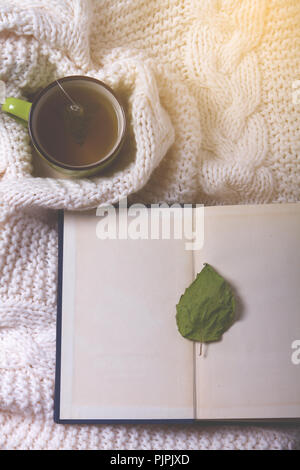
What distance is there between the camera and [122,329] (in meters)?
0.63

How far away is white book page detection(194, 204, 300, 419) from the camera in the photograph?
0.61 meters

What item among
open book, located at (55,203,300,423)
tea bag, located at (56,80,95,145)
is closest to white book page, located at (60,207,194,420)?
open book, located at (55,203,300,423)

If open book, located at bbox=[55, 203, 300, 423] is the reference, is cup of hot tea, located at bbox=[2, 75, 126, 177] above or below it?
above

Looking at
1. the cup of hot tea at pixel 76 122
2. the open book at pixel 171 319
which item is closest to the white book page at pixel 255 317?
the open book at pixel 171 319

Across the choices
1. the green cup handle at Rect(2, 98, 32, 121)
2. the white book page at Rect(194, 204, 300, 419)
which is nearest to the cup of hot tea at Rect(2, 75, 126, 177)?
the green cup handle at Rect(2, 98, 32, 121)

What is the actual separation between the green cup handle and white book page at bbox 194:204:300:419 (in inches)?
10.4

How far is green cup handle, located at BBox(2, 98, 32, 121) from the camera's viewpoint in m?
0.61

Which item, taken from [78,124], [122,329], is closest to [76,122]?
[78,124]

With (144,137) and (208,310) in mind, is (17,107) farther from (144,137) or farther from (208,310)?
(208,310)

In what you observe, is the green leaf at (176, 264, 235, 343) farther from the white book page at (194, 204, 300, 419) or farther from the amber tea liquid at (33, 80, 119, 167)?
the amber tea liquid at (33, 80, 119, 167)

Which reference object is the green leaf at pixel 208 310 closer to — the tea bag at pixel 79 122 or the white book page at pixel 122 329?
the white book page at pixel 122 329

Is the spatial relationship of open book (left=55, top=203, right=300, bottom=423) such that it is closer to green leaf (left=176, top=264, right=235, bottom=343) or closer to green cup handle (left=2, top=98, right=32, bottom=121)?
green leaf (left=176, top=264, right=235, bottom=343)
